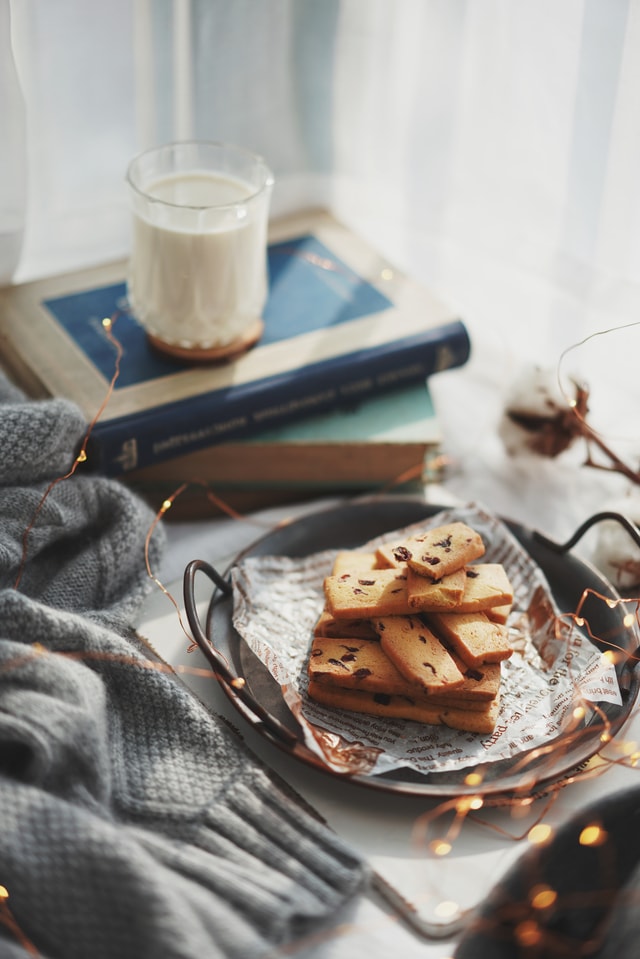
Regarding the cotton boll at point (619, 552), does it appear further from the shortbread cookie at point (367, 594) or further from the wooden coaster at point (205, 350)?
the wooden coaster at point (205, 350)

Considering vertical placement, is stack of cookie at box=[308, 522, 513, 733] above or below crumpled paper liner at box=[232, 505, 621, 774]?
above

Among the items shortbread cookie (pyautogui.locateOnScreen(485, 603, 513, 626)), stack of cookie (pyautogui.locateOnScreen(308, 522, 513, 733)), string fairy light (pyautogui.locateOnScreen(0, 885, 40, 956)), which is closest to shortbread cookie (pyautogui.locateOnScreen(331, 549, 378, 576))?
stack of cookie (pyautogui.locateOnScreen(308, 522, 513, 733))

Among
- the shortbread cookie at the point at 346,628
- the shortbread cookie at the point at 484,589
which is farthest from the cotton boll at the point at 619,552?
the shortbread cookie at the point at 346,628

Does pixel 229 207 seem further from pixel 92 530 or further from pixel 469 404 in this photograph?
pixel 469 404

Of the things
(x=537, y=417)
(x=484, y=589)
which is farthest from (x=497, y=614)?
(x=537, y=417)

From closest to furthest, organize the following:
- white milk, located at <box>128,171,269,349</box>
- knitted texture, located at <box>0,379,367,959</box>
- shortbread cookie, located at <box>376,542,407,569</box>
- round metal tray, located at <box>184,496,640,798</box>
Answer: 1. knitted texture, located at <box>0,379,367,959</box>
2. round metal tray, located at <box>184,496,640,798</box>
3. shortbread cookie, located at <box>376,542,407,569</box>
4. white milk, located at <box>128,171,269,349</box>

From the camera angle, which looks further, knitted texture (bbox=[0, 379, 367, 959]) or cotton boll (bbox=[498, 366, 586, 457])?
cotton boll (bbox=[498, 366, 586, 457])

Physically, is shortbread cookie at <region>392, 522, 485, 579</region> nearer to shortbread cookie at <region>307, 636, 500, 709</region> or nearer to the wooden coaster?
A: shortbread cookie at <region>307, 636, 500, 709</region>
